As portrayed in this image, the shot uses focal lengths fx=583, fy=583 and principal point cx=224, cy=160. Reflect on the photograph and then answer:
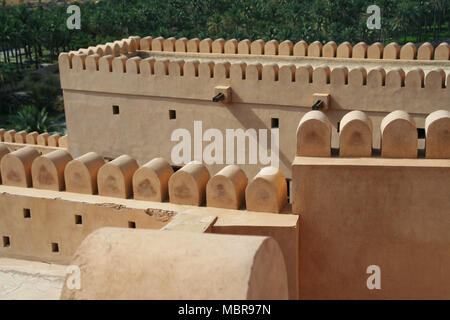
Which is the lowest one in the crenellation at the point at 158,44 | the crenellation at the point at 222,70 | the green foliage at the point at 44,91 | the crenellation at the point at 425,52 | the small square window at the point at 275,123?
the green foliage at the point at 44,91

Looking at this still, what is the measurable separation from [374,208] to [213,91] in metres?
Answer: 7.41

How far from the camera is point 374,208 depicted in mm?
6594

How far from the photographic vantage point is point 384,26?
142 ft

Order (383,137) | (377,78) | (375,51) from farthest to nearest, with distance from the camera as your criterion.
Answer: (375,51) < (377,78) < (383,137)

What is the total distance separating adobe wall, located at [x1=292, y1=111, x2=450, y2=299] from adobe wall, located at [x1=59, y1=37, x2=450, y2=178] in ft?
17.5

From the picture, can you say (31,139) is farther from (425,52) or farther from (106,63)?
(425,52)

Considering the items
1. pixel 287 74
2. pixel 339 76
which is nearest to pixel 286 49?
pixel 287 74

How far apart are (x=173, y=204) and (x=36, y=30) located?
41.8 metres

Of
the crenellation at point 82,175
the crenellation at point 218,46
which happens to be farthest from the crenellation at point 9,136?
the crenellation at point 82,175

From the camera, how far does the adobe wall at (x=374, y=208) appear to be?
255 inches

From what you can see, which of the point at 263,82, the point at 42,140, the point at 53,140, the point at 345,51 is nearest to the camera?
the point at 263,82

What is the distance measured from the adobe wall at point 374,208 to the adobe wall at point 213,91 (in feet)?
17.5

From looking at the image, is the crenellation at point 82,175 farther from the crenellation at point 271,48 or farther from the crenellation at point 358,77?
the crenellation at point 271,48
